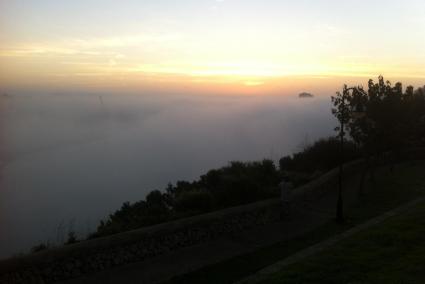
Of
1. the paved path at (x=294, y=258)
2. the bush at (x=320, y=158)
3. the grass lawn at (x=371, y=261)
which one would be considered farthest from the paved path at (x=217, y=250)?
the bush at (x=320, y=158)

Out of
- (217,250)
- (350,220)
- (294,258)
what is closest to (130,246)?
(217,250)

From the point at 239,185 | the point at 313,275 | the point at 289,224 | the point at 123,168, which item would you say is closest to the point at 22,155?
the point at 123,168

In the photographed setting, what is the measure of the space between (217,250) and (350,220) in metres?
7.78

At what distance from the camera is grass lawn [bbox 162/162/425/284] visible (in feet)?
48.4

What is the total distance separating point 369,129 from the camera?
2866 centimetres

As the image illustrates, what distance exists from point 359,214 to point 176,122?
342 ft

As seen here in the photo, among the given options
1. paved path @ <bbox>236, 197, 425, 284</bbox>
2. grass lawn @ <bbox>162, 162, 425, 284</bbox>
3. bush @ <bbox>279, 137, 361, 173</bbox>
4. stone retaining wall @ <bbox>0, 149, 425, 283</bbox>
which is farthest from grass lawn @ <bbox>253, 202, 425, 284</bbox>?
bush @ <bbox>279, 137, 361, 173</bbox>

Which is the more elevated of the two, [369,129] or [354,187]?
[369,129]

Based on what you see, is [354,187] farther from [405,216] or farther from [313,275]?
[313,275]

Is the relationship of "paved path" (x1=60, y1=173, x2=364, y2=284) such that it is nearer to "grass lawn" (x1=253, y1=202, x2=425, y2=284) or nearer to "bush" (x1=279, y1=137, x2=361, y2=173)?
"grass lawn" (x1=253, y1=202, x2=425, y2=284)

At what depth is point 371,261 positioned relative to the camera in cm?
1153

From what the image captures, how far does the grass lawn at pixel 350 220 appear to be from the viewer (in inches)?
581

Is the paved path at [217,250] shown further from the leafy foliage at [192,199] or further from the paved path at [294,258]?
the paved path at [294,258]

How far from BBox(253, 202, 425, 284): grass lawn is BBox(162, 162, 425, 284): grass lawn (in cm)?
70
